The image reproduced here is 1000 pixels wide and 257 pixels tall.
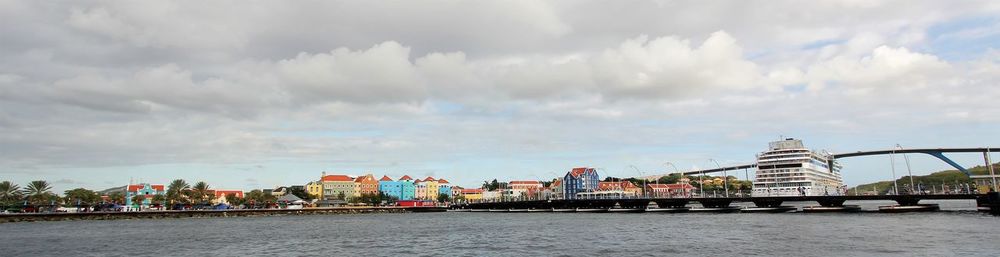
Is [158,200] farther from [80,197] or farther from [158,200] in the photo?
[80,197]

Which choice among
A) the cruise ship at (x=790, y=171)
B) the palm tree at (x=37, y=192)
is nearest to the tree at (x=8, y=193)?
the palm tree at (x=37, y=192)

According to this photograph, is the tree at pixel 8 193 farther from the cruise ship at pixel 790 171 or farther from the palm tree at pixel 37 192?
the cruise ship at pixel 790 171

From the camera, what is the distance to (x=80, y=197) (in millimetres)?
155875

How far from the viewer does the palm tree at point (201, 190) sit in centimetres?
17775

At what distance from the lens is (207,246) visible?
191 feet

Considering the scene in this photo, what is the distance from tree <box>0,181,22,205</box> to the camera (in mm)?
145688

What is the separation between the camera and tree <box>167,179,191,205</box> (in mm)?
173250

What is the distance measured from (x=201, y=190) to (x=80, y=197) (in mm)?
31335

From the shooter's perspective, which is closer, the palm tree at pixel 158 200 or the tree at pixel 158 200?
the tree at pixel 158 200

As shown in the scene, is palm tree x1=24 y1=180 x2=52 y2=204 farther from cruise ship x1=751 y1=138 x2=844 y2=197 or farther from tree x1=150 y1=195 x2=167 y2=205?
cruise ship x1=751 y1=138 x2=844 y2=197

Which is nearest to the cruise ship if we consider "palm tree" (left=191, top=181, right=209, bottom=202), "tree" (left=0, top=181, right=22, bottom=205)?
"palm tree" (left=191, top=181, right=209, bottom=202)

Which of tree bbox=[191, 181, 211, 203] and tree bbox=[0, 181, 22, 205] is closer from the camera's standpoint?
tree bbox=[0, 181, 22, 205]

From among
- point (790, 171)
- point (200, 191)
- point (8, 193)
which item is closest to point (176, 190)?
point (200, 191)

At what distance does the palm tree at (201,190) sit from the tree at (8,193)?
42.0 m
